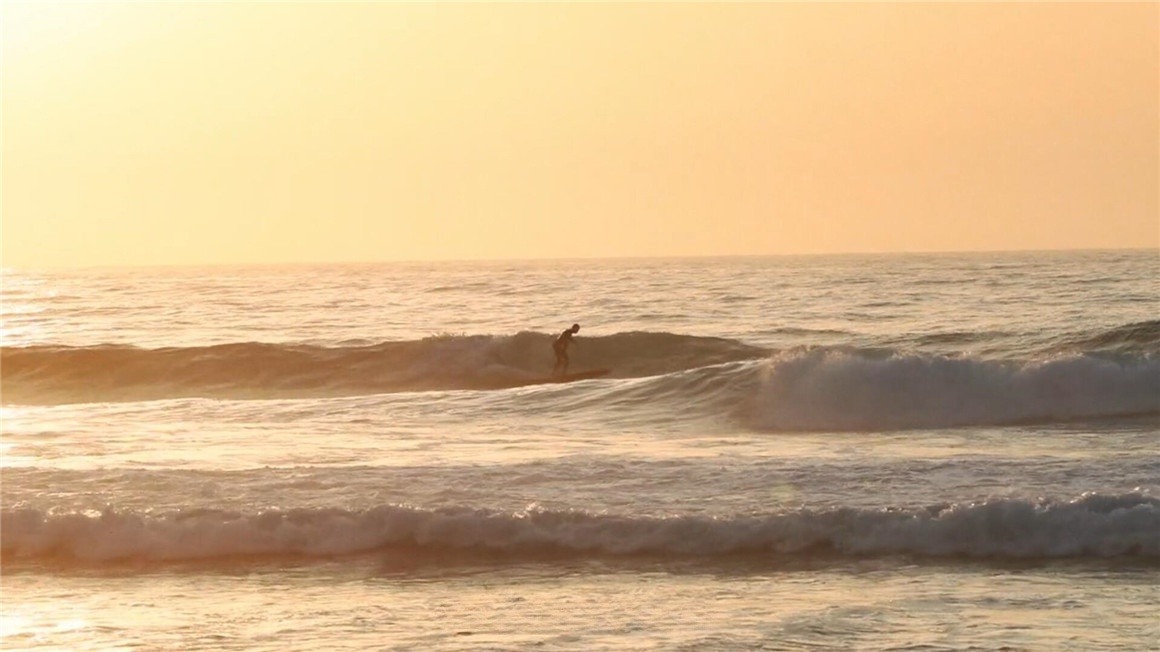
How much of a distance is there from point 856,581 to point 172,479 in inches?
250

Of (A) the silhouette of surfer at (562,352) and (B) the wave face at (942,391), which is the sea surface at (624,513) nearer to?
(B) the wave face at (942,391)

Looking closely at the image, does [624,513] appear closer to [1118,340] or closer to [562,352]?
[562,352]

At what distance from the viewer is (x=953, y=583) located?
399 inches

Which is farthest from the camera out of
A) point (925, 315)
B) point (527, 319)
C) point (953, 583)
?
point (527, 319)

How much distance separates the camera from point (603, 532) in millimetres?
11547

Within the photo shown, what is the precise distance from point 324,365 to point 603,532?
2021 centimetres

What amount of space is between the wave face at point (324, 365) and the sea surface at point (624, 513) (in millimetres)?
1278

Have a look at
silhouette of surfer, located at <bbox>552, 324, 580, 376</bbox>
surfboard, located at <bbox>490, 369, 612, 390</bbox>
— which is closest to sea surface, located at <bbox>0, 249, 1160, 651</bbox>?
surfboard, located at <bbox>490, 369, 612, 390</bbox>

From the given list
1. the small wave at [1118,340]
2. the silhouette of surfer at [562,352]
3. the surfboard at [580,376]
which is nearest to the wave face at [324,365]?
the surfboard at [580,376]

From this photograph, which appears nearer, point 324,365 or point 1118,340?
point 1118,340

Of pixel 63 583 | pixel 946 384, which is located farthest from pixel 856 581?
pixel 946 384

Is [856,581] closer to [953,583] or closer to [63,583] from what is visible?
[953,583]

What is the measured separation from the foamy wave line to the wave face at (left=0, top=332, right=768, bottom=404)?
1642 cm

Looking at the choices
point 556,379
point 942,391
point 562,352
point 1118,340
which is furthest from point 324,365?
point 1118,340
